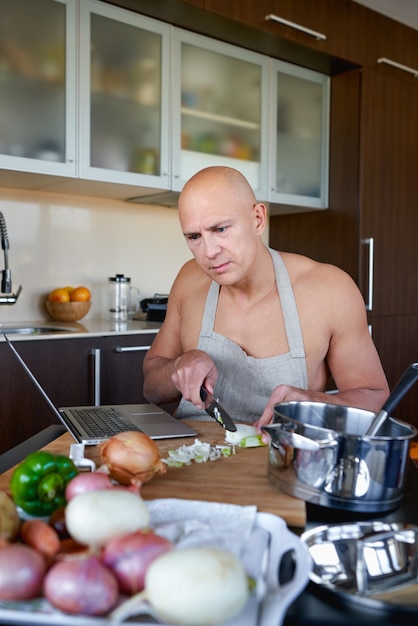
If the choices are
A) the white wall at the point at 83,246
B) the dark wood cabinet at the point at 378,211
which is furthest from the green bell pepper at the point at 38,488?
the dark wood cabinet at the point at 378,211

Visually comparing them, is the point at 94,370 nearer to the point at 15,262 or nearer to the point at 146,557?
the point at 15,262

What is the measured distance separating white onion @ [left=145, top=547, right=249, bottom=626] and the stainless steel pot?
11.7 inches

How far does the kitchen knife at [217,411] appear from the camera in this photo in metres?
1.13

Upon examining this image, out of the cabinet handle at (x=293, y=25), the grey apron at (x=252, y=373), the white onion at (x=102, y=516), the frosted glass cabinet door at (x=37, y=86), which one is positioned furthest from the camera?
the cabinet handle at (x=293, y=25)

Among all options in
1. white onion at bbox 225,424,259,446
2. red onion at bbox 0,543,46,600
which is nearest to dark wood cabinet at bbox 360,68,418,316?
white onion at bbox 225,424,259,446

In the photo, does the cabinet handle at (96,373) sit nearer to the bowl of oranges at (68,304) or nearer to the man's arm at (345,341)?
the bowl of oranges at (68,304)

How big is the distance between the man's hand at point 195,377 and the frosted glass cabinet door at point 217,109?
1763 millimetres

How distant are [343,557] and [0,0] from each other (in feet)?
8.05

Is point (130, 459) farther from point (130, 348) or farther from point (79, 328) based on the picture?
point (79, 328)

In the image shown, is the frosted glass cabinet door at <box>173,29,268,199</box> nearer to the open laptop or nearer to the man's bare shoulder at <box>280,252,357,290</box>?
the man's bare shoulder at <box>280,252,357,290</box>

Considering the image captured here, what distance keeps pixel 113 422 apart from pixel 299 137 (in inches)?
105


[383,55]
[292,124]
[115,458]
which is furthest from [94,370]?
[383,55]

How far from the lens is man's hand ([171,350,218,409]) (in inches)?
50.7

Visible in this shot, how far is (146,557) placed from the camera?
1.91ft
